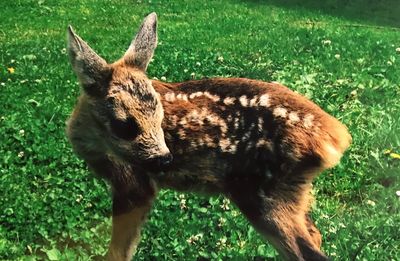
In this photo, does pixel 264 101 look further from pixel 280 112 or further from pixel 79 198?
pixel 79 198

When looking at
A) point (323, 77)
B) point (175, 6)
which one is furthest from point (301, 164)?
point (175, 6)

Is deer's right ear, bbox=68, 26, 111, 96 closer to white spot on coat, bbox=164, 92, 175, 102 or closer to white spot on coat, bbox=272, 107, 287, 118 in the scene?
white spot on coat, bbox=164, 92, 175, 102

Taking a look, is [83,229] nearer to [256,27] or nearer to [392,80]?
[392,80]

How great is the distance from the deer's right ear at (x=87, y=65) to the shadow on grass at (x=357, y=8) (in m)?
18.8

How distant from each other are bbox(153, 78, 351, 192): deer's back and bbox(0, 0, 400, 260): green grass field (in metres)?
1.06

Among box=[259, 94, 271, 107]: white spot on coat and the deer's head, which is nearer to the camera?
the deer's head

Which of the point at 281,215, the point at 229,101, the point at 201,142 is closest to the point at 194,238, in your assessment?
the point at 201,142

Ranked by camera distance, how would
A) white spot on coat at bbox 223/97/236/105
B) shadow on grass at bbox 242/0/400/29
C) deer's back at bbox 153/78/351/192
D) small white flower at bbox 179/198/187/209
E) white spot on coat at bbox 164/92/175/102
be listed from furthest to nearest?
1. shadow on grass at bbox 242/0/400/29
2. small white flower at bbox 179/198/187/209
3. white spot on coat at bbox 164/92/175/102
4. white spot on coat at bbox 223/97/236/105
5. deer's back at bbox 153/78/351/192

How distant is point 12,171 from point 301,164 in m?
3.52

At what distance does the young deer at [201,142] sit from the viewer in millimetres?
4832

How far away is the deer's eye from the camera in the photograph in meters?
4.74

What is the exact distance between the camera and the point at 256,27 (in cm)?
1736

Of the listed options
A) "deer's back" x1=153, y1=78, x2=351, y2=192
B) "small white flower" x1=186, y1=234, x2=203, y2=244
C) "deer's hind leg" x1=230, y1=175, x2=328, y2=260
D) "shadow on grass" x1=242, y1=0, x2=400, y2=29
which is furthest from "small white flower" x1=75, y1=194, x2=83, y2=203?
"shadow on grass" x1=242, y1=0, x2=400, y2=29

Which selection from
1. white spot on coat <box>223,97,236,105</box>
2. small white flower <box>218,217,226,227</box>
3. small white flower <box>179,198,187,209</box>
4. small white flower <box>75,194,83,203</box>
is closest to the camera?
white spot on coat <box>223,97,236,105</box>
